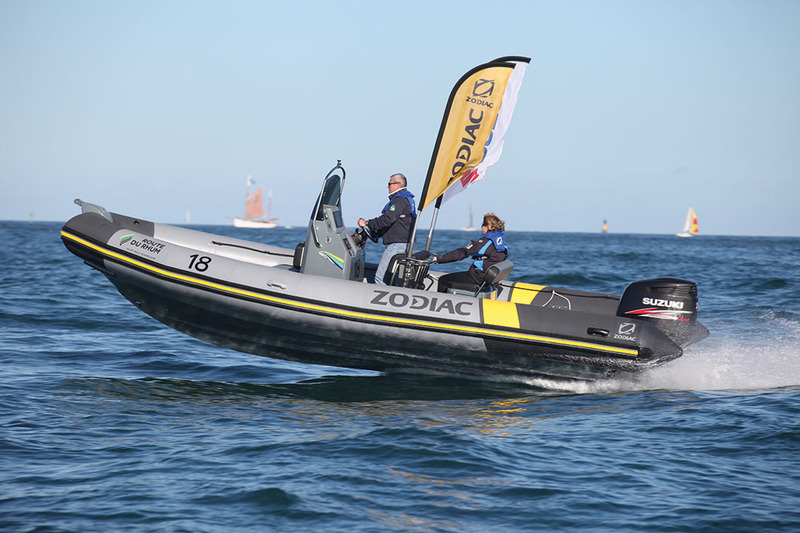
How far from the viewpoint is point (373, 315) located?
6754mm

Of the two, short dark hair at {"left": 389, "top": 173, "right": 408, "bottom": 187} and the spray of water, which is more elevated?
short dark hair at {"left": 389, "top": 173, "right": 408, "bottom": 187}

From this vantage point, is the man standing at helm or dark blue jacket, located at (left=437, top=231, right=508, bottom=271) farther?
the man standing at helm

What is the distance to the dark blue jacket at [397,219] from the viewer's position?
7.32 meters

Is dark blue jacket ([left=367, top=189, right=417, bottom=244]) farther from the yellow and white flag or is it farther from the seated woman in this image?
the seated woman

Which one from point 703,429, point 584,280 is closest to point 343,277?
point 703,429

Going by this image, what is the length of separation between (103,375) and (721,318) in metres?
7.90

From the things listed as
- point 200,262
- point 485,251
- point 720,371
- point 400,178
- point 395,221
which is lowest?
point 720,371

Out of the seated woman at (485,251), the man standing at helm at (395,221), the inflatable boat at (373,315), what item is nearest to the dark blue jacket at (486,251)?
the seated woman at (485,251)

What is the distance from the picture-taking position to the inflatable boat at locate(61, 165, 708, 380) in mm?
6707

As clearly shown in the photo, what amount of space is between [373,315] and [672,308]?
8.62 feet

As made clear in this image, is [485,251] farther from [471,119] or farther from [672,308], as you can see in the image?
[672,308]

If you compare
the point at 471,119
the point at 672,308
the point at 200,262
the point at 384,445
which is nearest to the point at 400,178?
the point at 471,119

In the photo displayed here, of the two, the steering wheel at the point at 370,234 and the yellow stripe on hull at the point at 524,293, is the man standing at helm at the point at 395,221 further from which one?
the yellow stripe on hull at the point at 524,293

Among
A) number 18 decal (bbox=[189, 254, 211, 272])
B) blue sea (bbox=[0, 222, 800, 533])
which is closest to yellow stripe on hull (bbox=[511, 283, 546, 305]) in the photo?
blue sea (bbox=[0, 222, 800, 533])
